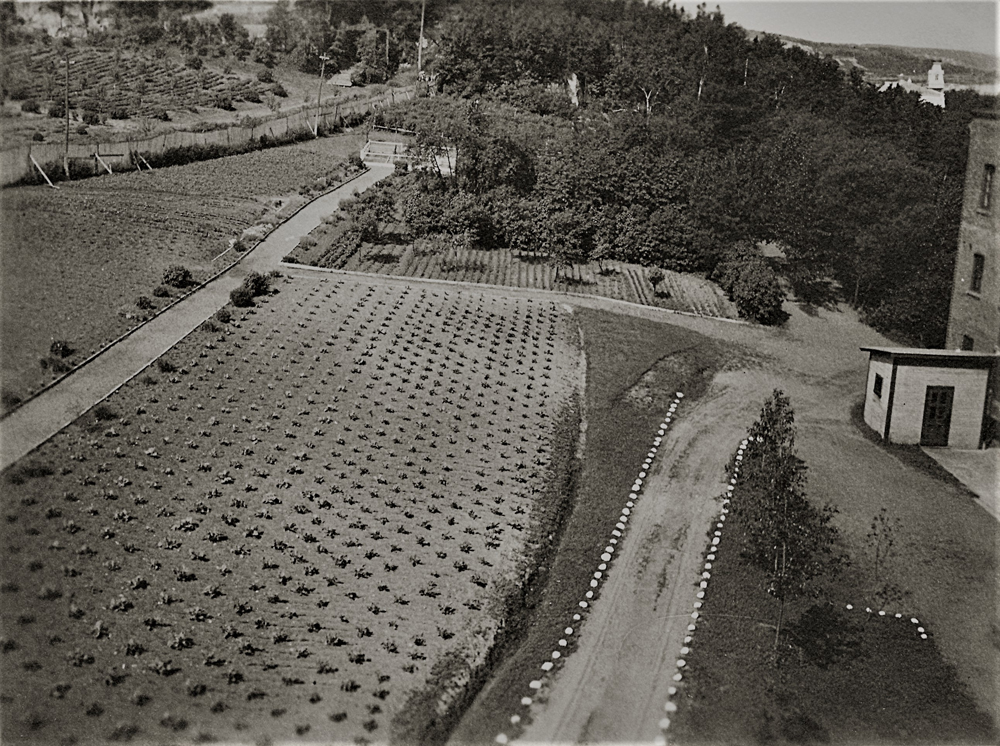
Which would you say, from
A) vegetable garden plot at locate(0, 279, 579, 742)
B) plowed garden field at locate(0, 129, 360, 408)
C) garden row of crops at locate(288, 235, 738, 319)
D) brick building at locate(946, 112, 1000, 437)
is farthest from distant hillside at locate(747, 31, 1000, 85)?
vegetable garden plot at locate(0, 279, 579, 742)

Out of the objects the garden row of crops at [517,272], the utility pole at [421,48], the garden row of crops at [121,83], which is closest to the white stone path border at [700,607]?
the garden row of crops at [517,272]

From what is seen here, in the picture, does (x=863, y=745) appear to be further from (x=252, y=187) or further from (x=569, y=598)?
(x=252, y=187)

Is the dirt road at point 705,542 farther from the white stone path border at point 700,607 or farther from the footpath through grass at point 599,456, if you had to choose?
the footpath through grass at point 599,456

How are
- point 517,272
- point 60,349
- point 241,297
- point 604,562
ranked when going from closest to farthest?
1. point 604,562
2. point 60,349
3. point 241,297
4. point 517,272

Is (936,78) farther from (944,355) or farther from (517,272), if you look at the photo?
(944,355)

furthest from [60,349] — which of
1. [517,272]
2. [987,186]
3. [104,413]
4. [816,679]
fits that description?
[987,186]

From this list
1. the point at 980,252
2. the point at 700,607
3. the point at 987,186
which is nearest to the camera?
the point at 700,607

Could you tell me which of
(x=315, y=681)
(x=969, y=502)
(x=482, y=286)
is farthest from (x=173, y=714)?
(x=482, y=286)
